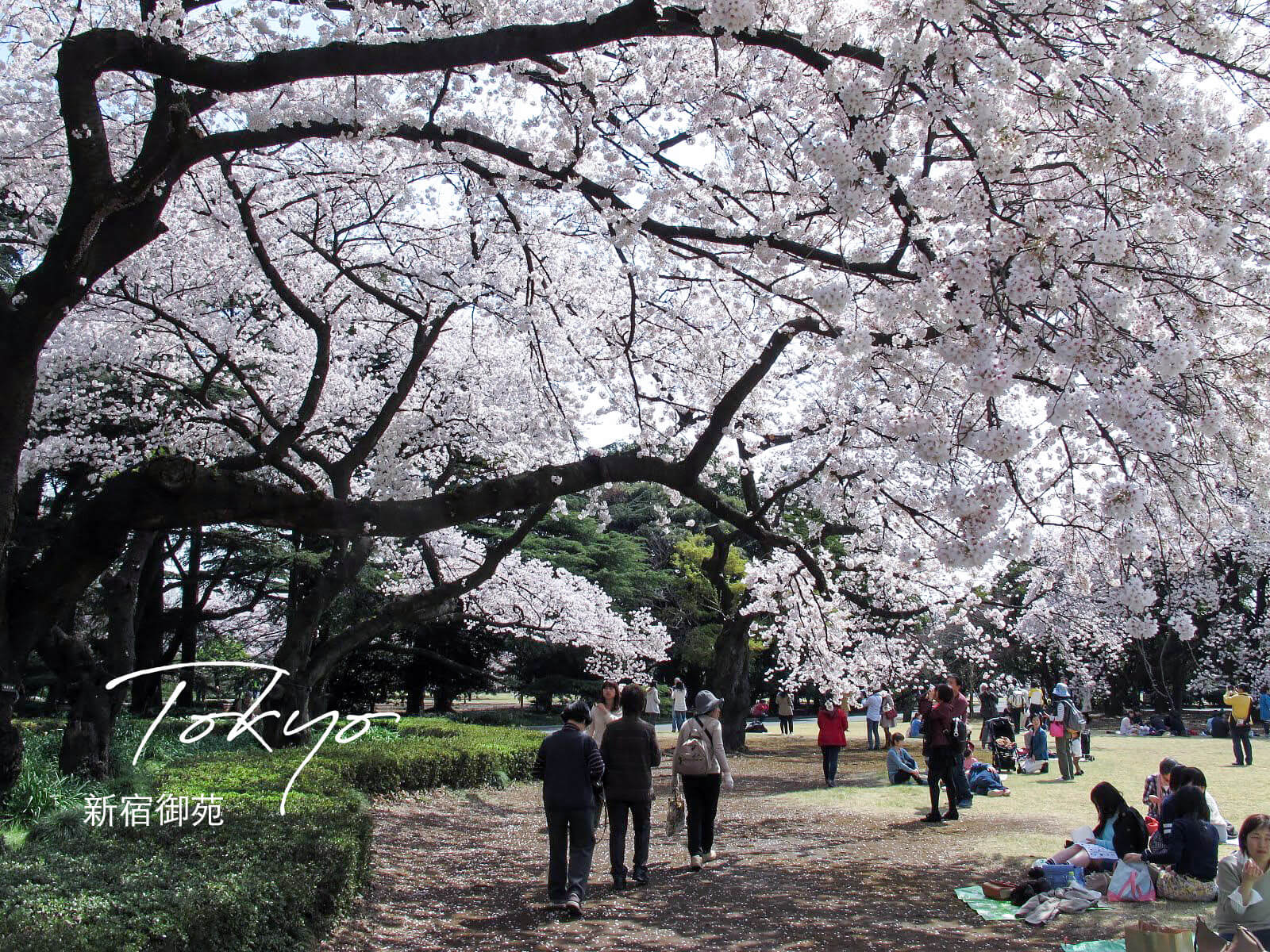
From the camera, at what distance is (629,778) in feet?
21.9

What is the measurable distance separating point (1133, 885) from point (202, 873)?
522 cm

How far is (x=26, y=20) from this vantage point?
772cm

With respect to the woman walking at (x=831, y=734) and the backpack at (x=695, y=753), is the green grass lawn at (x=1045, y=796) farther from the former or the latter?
the backpack at (x=695, y=753)

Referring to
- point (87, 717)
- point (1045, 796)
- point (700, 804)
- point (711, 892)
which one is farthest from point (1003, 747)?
point (87, 717)

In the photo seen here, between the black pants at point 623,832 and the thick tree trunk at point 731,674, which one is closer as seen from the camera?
the black pants at point 623,832

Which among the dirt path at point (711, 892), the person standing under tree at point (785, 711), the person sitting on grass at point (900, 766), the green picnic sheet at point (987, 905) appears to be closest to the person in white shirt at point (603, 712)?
the dirt path at point (711, 892)

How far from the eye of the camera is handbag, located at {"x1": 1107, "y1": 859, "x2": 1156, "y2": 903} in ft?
19.2

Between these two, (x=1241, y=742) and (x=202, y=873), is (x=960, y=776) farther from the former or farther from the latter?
(x=202, y=873)

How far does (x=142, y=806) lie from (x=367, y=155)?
18.6 feet

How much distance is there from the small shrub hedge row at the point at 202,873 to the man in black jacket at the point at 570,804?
3.92 feet

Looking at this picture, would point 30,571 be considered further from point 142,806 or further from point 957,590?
point 957,590

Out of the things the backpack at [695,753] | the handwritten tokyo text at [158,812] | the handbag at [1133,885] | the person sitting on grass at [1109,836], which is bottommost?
the handbag at [1133,885]

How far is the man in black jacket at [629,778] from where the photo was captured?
664 centimetres

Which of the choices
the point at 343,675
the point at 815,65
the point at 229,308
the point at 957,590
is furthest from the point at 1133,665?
the point at 815,65
